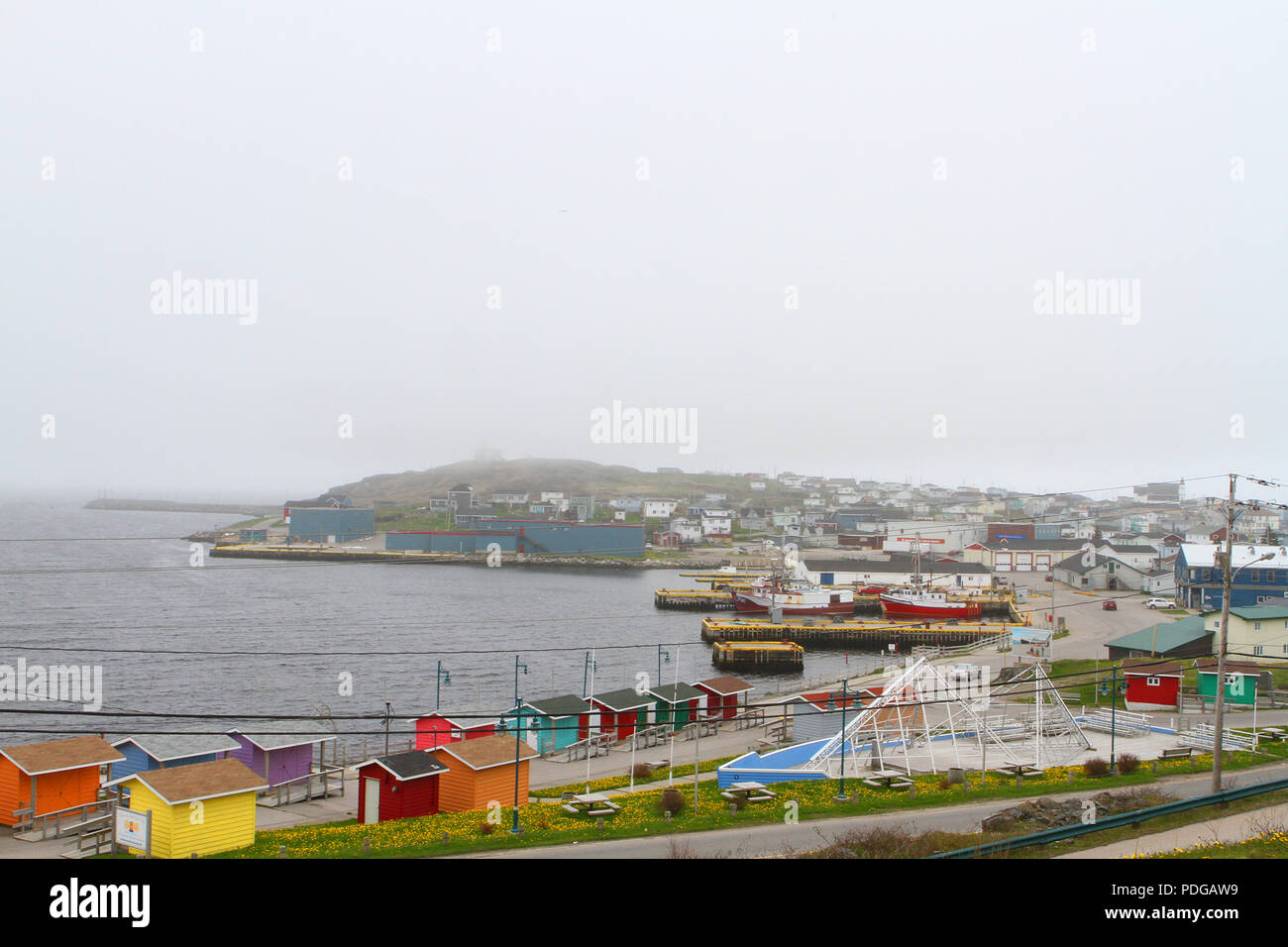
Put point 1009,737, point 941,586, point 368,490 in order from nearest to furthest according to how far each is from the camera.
Result: point 1009,737, point 941,586, point 368,490

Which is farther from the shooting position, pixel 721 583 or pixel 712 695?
pixel 721 583

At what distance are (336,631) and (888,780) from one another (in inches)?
1093

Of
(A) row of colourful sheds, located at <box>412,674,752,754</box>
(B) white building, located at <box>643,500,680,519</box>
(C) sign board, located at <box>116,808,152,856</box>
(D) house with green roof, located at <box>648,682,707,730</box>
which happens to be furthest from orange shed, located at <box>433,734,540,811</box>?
(B) white building, located at <box>643,500,680,519</box>

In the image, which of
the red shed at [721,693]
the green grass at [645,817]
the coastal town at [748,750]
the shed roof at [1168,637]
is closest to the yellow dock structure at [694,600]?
the coastal town at [748,750]

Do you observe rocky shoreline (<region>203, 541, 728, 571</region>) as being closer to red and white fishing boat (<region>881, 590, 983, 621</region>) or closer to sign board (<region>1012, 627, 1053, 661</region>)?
red and white fishing boat (<region>881, 590, 983, 621</region>)

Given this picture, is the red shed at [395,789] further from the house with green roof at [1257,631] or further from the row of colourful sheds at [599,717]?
the house with green roof at [1257,631]

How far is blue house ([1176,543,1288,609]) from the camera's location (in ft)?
114

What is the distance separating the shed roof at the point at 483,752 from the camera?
13.6m

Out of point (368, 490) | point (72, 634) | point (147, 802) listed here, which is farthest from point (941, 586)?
point (368, 490)

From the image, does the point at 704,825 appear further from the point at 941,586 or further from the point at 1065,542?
the point at 1065,542

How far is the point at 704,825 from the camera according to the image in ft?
37.1

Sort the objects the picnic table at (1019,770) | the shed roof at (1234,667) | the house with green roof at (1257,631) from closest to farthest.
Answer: the picnic table at (1019,770) → the shed roof at (1234,667) → the house with green roof at (1257,631)
